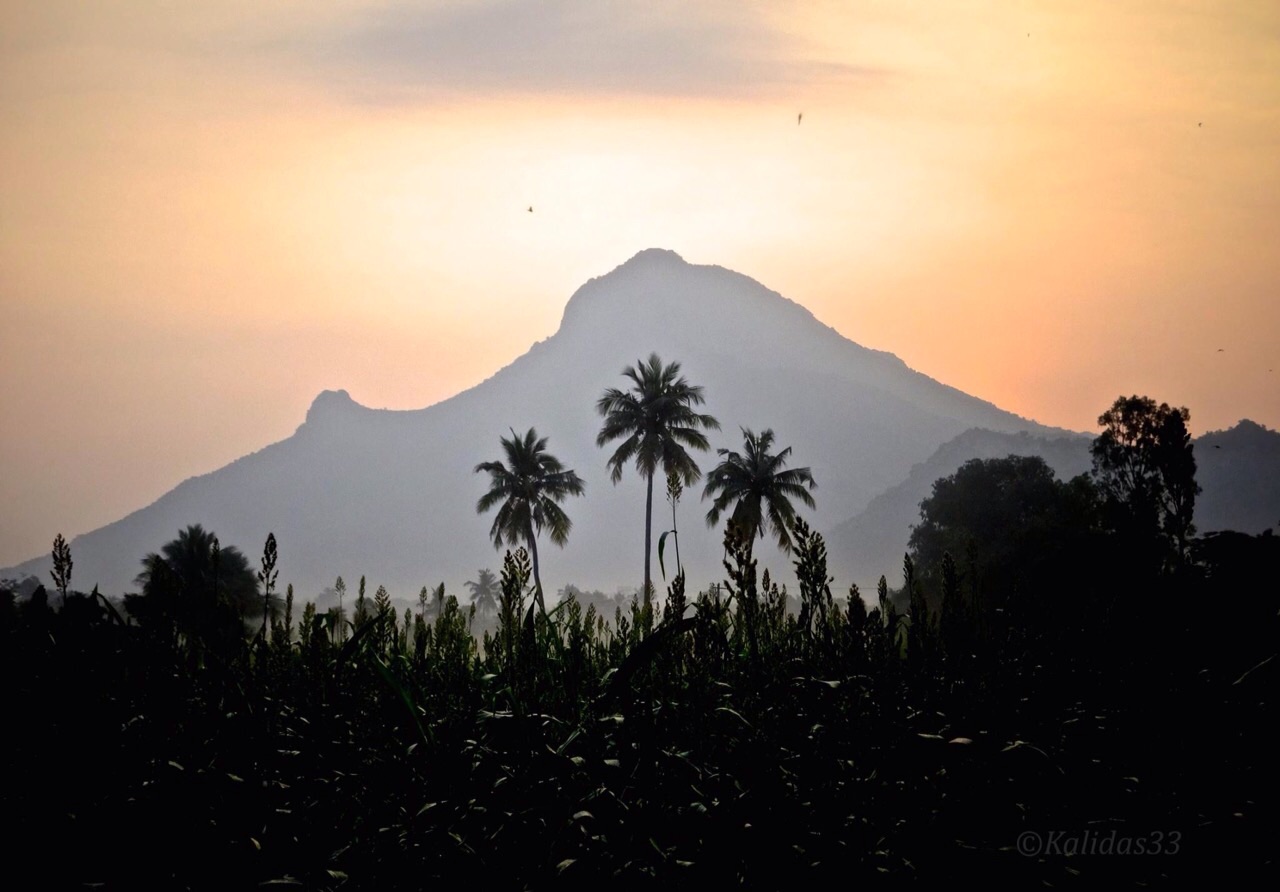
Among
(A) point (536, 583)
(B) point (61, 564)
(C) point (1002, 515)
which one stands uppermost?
(C) point (1002, 515)

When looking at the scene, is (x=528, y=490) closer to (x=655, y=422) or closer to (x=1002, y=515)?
(x=655, y=422)

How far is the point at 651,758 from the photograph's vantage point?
5.40 meters

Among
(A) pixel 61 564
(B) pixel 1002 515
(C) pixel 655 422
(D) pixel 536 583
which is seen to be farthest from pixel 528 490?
(A) pixel 61 564

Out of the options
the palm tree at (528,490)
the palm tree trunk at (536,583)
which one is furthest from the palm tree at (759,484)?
the palm tree at (528,490)

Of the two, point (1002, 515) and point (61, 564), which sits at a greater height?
point (1002, 515)

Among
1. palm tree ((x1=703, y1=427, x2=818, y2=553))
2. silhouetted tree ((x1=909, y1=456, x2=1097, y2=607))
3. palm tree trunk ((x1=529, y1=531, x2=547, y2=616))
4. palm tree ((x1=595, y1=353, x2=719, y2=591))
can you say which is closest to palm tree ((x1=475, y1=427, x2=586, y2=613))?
palm tree trunk ((x1=529, y1=531, x2=547, y2=616))

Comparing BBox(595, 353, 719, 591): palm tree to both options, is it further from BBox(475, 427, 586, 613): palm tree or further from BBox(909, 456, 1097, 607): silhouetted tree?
BBox(909, 456, 1097, 607): silhouetted tree

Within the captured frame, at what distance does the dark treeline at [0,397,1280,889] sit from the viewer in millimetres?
5457

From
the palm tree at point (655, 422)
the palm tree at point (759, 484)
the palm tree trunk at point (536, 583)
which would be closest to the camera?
the palm tree trunk at point (536, 583)

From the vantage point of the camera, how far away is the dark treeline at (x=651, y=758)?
17.9 ft

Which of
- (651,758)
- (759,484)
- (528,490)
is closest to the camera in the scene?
(651,758)

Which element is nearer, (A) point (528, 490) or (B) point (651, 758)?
(B) point (651, 758)

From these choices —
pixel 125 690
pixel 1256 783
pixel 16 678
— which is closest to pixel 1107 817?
pixel 1256 783

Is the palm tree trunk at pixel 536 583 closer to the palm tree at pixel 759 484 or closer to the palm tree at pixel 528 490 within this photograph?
the palm tree at pixel 528 490
